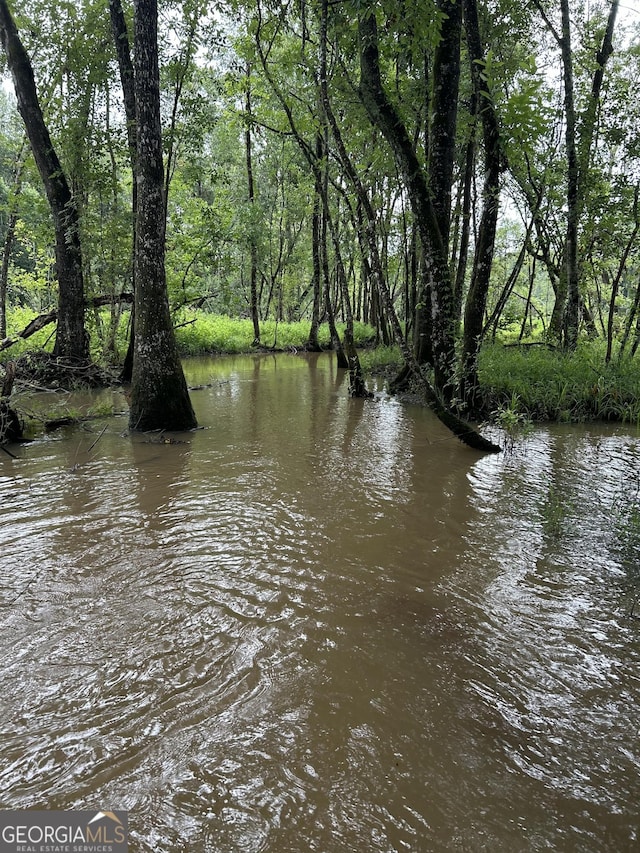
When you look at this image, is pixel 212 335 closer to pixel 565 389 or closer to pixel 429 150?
pixel 429 150

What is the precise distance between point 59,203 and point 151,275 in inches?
218

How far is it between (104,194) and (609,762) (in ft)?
43.6

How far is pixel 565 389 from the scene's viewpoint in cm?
780

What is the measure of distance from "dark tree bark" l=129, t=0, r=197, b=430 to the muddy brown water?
231cm

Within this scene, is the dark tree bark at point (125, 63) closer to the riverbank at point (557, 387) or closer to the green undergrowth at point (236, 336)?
the riverbank at point (557, 387)

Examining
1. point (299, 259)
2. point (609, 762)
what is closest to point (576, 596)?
point (609, 762)

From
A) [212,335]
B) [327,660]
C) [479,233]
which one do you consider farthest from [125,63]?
[212,335]

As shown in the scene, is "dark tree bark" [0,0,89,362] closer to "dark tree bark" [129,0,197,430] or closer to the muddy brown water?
"dark tree bark" [129,0,197,430]

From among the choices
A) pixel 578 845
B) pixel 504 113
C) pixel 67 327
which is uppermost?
pixel 504 113

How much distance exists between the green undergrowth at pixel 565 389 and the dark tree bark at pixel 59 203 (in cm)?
861

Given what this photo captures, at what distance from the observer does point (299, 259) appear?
87.5 ft

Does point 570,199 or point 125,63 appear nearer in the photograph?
point 125,63

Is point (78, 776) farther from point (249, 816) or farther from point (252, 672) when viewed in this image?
point (252, 672)

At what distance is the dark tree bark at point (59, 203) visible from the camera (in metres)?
9.71
